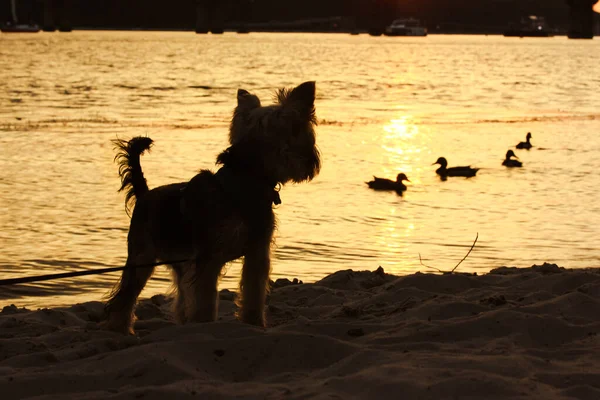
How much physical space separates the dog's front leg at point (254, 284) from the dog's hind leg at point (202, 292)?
25 centimetres

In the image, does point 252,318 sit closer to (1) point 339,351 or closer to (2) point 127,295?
(2) point 127,295

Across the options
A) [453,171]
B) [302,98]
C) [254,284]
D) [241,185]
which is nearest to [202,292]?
[254,284]

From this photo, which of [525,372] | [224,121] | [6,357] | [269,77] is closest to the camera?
[525,372]

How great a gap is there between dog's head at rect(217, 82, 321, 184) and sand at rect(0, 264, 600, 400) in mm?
→ 1078

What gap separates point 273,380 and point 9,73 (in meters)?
57.7

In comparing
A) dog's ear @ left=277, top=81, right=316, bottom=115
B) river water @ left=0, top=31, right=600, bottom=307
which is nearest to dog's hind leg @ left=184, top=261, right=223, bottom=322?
dog's ear @ left=277, top=81, right=316, bottom=115

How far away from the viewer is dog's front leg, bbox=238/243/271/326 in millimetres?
6836

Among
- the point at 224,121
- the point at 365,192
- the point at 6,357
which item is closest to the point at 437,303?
the point at 6,357

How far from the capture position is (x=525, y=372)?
5715mm

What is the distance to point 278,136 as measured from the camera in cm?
648

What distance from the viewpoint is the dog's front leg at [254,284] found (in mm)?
6836

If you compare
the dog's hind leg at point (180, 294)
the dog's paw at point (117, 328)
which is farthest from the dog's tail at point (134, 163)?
the dog's paw at point (117, 328)

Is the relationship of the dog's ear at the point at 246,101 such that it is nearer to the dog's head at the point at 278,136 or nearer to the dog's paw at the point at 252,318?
the dog's head at the point at 278,136

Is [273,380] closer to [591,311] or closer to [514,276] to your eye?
[591,311]
